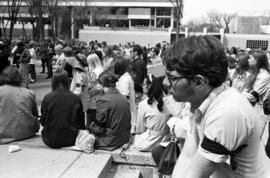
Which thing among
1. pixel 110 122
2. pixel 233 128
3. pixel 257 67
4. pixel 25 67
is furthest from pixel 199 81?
pixel 25 67

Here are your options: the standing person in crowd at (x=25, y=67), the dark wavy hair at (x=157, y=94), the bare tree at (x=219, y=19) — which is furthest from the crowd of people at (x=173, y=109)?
the bare tree at (x=219, y=19)

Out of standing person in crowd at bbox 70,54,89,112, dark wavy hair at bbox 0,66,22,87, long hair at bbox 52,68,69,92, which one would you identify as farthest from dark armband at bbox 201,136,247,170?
standing person in crowd at bbox 70,54,89,112

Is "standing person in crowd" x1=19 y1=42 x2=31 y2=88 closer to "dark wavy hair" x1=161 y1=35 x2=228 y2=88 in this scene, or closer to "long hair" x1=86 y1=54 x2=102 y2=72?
"long hair" x1=86 y1=54 x2=102 y2=72

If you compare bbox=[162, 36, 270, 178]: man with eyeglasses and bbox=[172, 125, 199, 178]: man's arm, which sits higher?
bbox=[162, 36, 270, 178]: man with eyeglasses

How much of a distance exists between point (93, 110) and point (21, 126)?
1.52 metres

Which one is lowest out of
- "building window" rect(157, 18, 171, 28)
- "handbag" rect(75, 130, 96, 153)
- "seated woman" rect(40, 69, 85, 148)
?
"handbag" rect(75, 130, 96, 153)

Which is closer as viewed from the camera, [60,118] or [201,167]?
[201,167]

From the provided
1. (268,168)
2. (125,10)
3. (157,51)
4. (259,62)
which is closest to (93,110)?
(259,62)

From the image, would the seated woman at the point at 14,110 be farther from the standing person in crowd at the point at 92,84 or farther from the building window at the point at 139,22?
the building window at the point at 139,22

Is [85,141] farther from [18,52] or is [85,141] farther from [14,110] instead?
[18,52]

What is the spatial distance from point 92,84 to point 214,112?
5118mm

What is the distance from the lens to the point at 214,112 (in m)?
1.17

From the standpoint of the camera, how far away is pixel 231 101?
116 centimetres

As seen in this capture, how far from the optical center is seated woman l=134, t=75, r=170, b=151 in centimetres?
398
